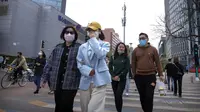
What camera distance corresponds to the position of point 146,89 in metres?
3.59

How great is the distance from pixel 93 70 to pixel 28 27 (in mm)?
36225

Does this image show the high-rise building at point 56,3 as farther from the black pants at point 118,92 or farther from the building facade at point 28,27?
the black pants at point 118,92

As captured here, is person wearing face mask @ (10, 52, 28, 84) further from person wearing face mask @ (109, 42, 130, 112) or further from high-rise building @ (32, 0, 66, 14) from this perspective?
high-rise building @ (32, 0, 66, 14)

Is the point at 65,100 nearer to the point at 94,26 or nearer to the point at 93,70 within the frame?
the point at 93,70

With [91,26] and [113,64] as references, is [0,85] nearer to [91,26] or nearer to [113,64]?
[113,64]

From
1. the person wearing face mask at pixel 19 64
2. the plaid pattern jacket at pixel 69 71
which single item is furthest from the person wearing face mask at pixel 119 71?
the person wearing face mask at pixel 19 64

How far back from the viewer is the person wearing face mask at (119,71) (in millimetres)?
3975

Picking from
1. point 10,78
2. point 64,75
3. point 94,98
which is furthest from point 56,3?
point 94,98

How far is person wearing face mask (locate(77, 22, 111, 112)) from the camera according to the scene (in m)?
2.47

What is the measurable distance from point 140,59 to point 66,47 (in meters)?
1.69

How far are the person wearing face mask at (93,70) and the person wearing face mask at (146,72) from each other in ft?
4.27

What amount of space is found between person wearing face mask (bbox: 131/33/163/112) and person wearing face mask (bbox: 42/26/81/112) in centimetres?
153

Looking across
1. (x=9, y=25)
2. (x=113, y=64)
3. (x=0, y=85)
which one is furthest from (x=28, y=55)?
Result: (x=113, y=64)

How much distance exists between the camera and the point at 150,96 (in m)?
3.49
